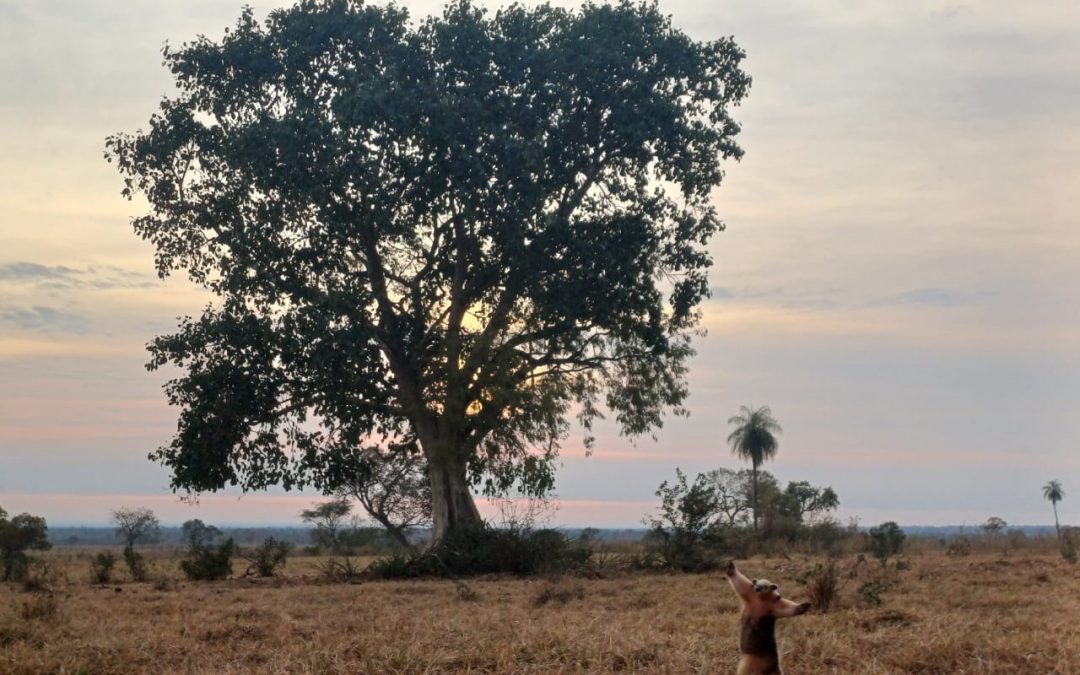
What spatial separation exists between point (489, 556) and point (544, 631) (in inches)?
465

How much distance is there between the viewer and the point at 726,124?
81.1ft

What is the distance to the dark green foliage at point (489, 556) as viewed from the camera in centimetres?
2156

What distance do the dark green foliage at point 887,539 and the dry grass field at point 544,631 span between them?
32.1ft

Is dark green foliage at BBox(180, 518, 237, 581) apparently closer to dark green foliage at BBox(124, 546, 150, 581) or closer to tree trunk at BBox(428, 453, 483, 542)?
dark green foliage at BBox(124, 546, 150, 581)

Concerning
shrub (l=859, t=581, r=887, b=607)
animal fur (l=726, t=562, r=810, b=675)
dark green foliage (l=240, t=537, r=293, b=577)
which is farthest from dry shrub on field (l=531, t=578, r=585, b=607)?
dark green foliage (l=240, t=537, r=293, b=577)

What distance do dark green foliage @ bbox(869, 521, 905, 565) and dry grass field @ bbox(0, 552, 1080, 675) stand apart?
9.77 meters

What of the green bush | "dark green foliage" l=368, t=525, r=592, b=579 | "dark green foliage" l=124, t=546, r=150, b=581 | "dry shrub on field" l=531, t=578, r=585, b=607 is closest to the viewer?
"dry shrub on field" l=531, t=578, r=585, b=607

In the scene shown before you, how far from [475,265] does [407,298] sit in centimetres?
168

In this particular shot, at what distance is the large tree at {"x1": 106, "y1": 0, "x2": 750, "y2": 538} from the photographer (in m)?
22.2

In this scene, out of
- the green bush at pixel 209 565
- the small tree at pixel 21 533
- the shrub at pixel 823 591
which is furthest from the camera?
Answer: the small tree at pixel 21 533

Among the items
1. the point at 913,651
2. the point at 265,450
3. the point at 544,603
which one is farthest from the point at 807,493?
the point at 913,651

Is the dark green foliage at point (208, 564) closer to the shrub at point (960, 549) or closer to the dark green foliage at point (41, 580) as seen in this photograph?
the dark green foliage at point (41, 580)

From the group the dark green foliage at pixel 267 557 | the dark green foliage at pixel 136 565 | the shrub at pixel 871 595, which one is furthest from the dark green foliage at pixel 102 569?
the shrub at pixel 871 595

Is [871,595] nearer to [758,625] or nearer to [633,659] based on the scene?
[633,659]
